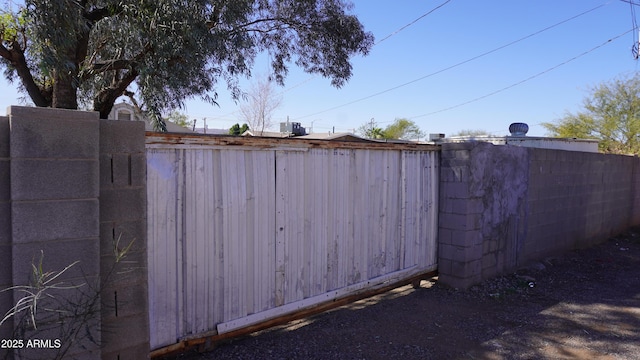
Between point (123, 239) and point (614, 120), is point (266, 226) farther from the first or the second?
point (614, 120)

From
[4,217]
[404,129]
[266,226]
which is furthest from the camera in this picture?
[404,129]

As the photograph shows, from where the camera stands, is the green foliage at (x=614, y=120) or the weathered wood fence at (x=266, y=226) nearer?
the weathered wood fence at (x=266, y=226)

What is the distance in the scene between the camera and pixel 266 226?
146 inches

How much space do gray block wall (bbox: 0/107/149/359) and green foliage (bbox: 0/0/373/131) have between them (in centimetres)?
474

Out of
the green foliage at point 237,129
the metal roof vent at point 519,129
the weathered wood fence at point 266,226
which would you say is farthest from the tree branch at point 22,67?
the green foliage at point 237,129

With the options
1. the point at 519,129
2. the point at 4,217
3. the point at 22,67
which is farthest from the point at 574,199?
the point at 22,67

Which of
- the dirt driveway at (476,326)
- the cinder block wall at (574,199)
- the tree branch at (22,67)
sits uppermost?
the tree branch at (22,67)

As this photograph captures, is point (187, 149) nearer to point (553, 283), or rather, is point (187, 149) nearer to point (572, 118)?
point (553, 283)

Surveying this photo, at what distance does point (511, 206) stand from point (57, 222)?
557 cm

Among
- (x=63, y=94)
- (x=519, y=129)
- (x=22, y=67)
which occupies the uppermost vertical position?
(x=22, y=67)

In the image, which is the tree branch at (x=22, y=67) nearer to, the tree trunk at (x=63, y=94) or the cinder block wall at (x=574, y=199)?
the tree trunk at (x=63, y=94)

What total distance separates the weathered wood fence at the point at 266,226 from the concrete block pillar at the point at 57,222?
1.70 feet

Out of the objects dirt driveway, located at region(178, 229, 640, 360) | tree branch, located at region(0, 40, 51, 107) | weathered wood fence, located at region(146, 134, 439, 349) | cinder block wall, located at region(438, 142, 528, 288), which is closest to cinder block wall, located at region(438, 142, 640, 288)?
cinder block wall, located at region(438, 142, 528, 288)

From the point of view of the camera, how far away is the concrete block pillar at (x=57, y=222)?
2.30m
